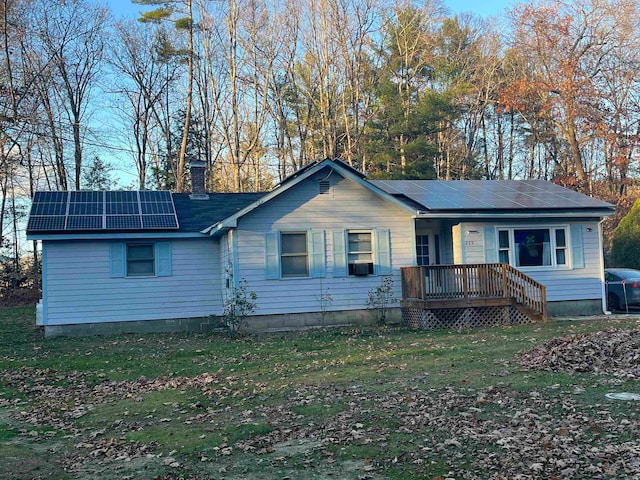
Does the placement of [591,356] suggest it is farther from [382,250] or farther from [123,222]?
[123,222]

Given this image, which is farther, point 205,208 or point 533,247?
point 205,208

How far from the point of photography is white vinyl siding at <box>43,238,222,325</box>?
58.0ft

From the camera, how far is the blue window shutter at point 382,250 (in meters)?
18.0

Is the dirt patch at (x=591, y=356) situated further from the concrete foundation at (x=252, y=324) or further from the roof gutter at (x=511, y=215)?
the concrete foundation at (x=252, y=324)

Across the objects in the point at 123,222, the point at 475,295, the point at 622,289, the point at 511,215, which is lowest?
the point at 622,289

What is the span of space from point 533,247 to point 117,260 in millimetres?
12098

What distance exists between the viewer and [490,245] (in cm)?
1855

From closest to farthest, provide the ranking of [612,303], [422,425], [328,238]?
[422,425] → [328,238] → [612,303]

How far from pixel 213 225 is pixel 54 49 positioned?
2046 cm

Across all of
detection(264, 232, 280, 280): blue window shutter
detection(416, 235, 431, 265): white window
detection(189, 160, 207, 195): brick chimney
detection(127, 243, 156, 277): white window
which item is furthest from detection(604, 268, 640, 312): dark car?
detection(127, 243, 156, 277): white window

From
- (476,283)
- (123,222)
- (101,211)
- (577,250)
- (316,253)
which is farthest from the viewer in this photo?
(577,250)

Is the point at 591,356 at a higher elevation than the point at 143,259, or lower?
lower

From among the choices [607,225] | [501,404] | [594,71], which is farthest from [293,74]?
[501,404]

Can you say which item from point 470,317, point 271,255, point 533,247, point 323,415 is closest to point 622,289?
point 533,247
